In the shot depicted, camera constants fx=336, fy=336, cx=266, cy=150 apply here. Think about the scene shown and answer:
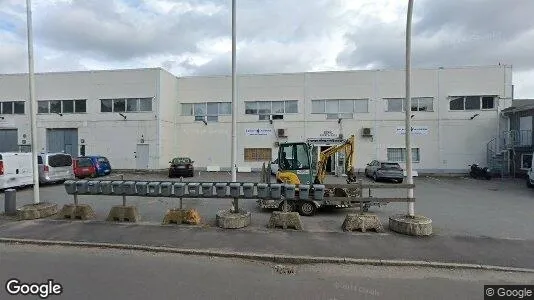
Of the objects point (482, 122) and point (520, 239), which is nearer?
point (520, 239)

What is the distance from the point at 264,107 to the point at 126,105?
11.0 m

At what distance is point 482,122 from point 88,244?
87.8 ft

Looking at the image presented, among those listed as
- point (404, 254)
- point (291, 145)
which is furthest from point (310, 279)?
point (291, 145)

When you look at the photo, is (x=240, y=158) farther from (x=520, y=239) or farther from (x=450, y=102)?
(x=520, y=239)

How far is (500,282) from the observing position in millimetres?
5289

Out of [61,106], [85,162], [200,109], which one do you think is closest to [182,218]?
[85,162]

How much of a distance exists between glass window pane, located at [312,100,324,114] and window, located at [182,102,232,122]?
6.75 metres

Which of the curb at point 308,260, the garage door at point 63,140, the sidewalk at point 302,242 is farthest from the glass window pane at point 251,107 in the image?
the curb at point 308,260

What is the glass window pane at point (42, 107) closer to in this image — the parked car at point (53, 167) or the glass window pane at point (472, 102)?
the parked car at point (53, 167)

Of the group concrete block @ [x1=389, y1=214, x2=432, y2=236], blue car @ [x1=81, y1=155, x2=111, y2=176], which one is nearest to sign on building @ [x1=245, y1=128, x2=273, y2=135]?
blue car @ [x1=81, y1=155, x2=111, y2=176]

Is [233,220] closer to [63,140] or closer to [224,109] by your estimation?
[224,109]

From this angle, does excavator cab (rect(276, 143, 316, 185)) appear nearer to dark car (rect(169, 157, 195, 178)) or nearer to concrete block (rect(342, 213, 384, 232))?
Result: concrete block (rect(342, 213, 384, 232))

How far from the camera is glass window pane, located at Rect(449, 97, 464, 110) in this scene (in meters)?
25.1

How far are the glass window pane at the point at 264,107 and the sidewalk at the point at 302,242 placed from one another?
63.6 feet
